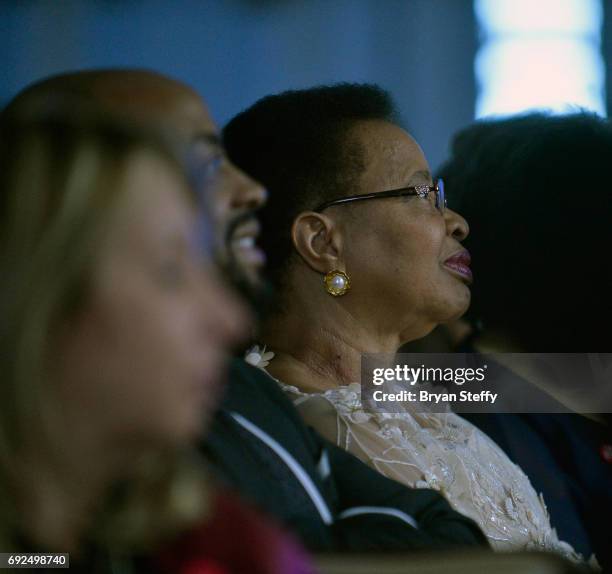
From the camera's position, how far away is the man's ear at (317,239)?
1.65m

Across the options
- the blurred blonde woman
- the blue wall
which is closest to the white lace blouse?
the blurred blonde woman

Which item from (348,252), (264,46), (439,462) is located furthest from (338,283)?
(264,46)

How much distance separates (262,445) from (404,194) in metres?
0.72

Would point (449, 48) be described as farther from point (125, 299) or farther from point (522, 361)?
point (125, 299)

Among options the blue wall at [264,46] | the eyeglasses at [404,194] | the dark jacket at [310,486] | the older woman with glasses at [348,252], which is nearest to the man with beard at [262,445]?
the dark jacket at [310,486]

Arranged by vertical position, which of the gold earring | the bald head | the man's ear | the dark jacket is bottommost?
the dark jacket

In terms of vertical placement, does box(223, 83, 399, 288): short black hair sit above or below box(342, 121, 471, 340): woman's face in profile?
above

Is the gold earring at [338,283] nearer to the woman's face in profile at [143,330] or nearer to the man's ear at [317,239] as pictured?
the man's ear at [317,239]

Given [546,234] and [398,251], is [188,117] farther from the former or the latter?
[546,234]

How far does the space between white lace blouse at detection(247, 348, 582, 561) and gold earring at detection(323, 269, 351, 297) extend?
0.17 m

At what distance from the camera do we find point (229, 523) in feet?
2.33

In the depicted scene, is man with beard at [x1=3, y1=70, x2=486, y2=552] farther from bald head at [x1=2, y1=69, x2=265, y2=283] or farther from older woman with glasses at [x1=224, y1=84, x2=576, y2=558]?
older woman with glasses at [x1=224, y1=84, x2=576, y2=558]

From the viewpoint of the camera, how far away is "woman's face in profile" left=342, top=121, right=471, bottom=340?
163cm

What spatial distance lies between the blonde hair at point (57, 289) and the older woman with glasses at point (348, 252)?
2.90 ft
